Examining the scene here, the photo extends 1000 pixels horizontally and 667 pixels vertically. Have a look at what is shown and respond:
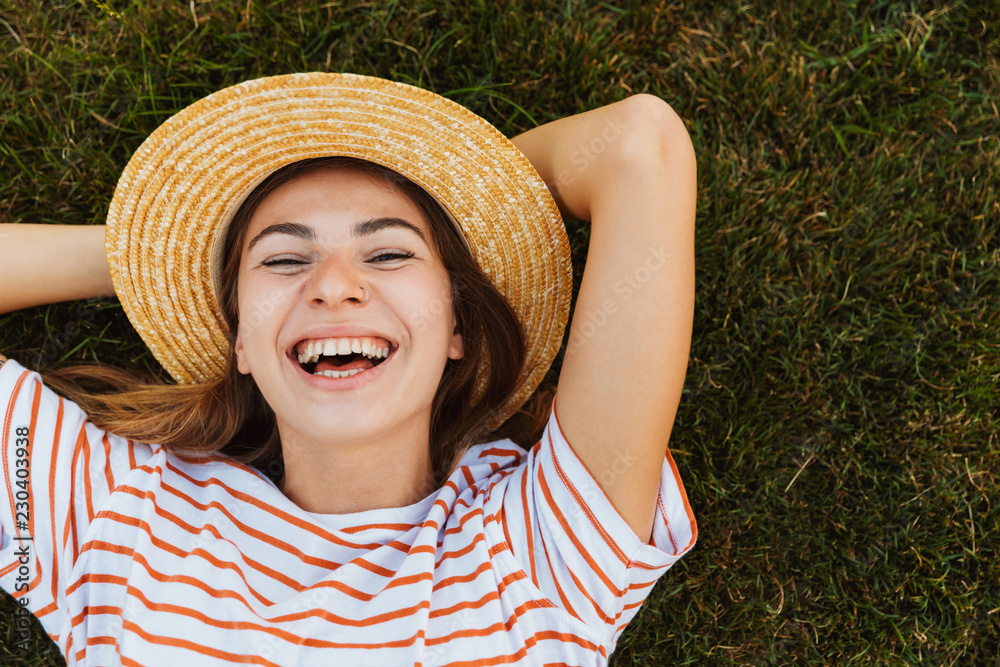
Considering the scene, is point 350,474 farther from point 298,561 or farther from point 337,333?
point 337,333

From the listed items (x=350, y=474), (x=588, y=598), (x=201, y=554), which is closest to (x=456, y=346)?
(x=350, y=474)

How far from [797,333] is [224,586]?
2138 mm

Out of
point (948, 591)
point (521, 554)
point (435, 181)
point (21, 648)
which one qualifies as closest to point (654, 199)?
point (435, 181)

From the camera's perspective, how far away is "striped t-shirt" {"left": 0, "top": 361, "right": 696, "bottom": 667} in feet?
6.35

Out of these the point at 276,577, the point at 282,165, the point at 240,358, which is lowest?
the point at 276,577

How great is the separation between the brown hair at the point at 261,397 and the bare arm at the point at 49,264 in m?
0.37

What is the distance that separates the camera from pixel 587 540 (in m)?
1.93

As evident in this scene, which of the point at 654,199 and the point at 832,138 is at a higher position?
the point at 654,199

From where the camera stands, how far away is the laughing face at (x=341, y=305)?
195cm

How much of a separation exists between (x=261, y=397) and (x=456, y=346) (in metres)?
0.74

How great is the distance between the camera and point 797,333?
270cm

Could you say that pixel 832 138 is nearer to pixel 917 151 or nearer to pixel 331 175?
pixel 917 151

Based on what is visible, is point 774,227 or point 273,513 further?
point 774,227

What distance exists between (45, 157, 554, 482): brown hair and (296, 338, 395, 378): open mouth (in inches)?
11.2
